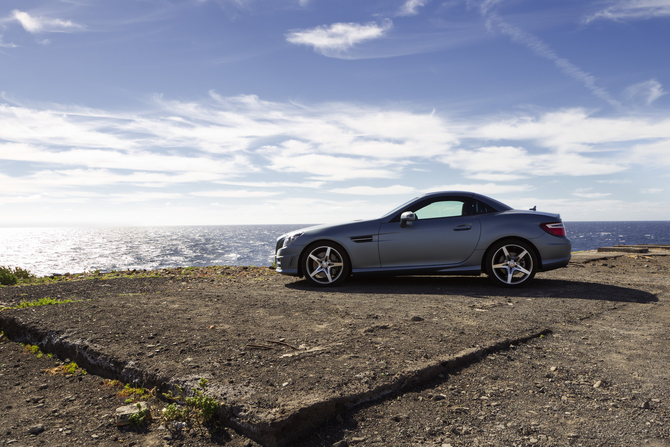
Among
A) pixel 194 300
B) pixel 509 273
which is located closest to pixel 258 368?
Answer: pixel 194 300

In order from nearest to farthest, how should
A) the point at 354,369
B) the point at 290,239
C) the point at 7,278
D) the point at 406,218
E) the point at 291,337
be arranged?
the point at 354,369 → the point at 291,337 → the point at 406,218 → the point at 290,239 → the point at 7,278

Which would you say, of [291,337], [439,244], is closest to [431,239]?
[439,244]

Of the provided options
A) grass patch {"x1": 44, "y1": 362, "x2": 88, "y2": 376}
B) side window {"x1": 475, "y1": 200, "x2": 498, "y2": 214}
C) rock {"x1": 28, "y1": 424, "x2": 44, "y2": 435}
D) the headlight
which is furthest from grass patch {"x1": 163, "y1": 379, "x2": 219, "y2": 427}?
side window {"x1": 475, "y1": 200, "x2": 498, "y2": 214}

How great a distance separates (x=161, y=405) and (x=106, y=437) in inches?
13.8

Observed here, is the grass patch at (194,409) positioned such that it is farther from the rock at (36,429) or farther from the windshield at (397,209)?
the windshield at (397,209)

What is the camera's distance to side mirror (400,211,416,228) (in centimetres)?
651

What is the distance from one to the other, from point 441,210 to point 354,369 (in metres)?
4.50

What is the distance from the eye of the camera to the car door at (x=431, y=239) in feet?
21.3

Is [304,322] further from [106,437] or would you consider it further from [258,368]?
[106,437]

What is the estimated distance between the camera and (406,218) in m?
6.51

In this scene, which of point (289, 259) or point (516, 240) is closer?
point (516, 240)

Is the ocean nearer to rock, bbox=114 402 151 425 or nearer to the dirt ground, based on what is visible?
the dirt ground

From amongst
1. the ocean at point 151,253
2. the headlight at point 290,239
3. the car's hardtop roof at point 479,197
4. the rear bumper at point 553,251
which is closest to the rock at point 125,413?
the headlight at point 290,239

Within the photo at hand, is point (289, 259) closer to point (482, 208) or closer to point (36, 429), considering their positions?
point (482, 208)
